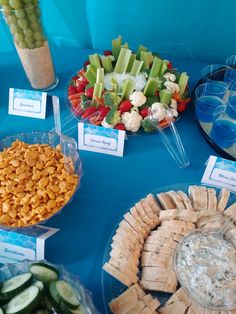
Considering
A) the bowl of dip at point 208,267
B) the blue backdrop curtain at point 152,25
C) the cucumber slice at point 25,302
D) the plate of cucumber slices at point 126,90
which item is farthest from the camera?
the blue backdrop curtain at point 152,25

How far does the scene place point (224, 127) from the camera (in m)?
1.06

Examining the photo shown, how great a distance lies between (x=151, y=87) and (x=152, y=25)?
0.50m

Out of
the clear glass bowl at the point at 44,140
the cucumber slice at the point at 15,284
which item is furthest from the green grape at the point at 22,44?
the cucumber slice at the point at 15,284

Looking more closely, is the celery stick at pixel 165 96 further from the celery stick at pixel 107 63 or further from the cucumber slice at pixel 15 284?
the cucumber slice at pixel 15 284

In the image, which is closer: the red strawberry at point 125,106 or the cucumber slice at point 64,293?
the cucumber slice at point 64,293

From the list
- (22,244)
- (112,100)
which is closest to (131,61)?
(112,100)

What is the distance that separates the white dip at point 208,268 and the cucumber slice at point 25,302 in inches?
→ 13.2

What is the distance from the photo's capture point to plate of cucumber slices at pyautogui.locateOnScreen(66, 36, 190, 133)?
3.69 feet

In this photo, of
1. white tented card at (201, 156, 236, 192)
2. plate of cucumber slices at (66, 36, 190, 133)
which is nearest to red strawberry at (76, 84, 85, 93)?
plate of cucumber slices at (66, 36, 190, 133)

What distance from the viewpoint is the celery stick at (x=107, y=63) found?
127cm

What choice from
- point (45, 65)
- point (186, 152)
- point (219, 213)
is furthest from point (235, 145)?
point (45, 65)

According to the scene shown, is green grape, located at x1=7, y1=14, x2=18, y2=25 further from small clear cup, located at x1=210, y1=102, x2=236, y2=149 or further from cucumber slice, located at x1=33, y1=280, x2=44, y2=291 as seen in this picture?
cucumber slice, located at x1=33, y1=280, x2=44, y2=291

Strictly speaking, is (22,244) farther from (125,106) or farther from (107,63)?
(107,63)

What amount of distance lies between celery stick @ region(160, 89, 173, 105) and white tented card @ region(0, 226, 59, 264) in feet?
1.95
